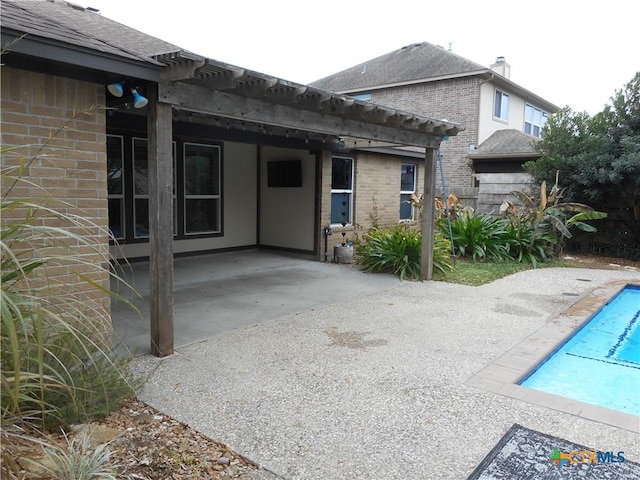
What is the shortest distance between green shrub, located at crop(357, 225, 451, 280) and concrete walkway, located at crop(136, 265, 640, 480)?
2.66 m

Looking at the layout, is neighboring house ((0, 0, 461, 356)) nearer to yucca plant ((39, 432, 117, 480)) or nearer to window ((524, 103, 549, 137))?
yucca plant ((39, 432, 117, 480))

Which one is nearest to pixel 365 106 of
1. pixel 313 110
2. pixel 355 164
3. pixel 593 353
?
pixel 313 110

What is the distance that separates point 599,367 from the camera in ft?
16.7

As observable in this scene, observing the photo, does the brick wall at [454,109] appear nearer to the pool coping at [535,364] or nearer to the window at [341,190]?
the window at [341,190]

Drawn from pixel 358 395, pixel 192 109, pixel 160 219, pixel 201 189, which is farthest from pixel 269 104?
pixel 201 189

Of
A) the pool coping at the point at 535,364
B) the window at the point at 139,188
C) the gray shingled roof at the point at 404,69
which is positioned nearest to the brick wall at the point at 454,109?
the gray shingled roof at the point at 404,69

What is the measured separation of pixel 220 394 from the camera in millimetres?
3758

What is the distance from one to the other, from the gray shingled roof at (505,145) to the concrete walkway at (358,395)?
11.1 m

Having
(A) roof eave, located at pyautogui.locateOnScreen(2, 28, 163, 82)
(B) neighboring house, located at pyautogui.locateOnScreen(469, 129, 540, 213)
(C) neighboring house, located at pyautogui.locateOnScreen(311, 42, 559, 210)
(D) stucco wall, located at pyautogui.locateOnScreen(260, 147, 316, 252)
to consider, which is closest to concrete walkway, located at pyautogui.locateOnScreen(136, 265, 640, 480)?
(A) roof eave, located at pyautogui.locateOnScreen(2, 28, 163, 82)

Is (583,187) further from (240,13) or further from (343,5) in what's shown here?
(240,13)

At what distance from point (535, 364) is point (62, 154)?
473 cm

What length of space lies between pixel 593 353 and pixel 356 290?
138 inches

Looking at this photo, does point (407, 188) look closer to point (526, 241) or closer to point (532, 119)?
point (526, 241)

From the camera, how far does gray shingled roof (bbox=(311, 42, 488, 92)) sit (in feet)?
61.0
